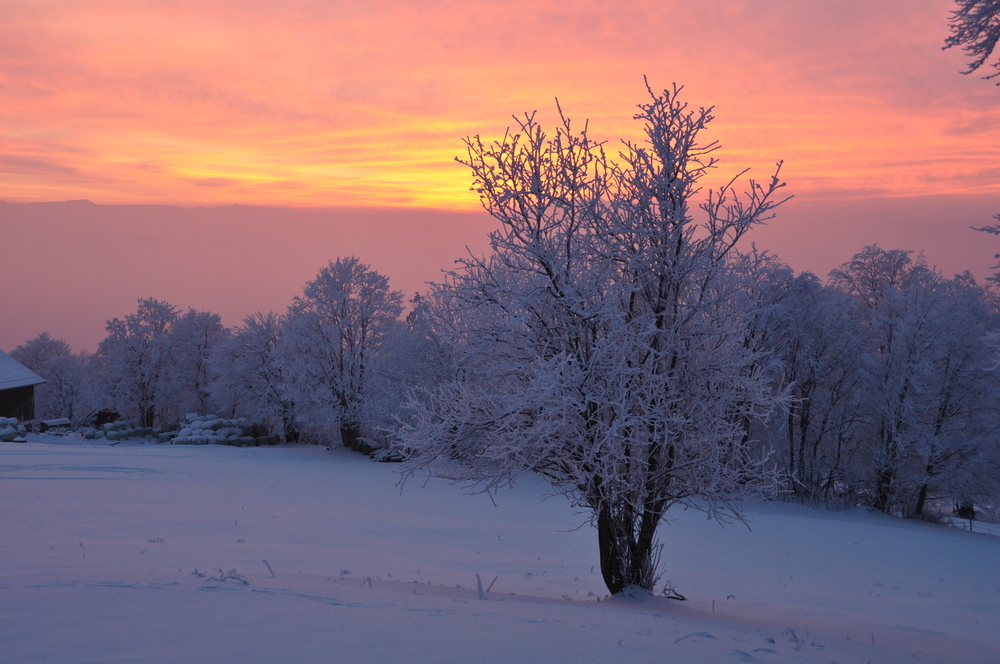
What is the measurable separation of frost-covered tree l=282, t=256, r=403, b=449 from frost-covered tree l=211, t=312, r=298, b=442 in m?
4.86

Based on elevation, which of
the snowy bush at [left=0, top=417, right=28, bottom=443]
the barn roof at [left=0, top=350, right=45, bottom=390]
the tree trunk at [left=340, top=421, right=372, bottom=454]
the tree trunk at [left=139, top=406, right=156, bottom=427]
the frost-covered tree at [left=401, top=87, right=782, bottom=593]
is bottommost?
the tree trunk at [left=139, top=406, right=156, bottom=427]

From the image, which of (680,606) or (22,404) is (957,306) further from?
(22,404)

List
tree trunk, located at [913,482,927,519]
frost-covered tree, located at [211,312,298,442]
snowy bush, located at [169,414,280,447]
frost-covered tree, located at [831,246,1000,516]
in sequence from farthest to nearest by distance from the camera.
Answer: frost-covered tree, located at [211,312,298,442] < snowy bush, located at [169,414,280,447] < tree trunk, located at [913,482,927,519] < frost-covered tree, located at [831,246,1000,516]

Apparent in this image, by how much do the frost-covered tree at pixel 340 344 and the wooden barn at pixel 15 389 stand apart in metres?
16.8

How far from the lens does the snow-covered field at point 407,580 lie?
15.9 feet

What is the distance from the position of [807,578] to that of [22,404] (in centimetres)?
4621

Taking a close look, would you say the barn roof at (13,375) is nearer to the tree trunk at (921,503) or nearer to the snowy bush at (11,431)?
the snowy bush at (11,431)

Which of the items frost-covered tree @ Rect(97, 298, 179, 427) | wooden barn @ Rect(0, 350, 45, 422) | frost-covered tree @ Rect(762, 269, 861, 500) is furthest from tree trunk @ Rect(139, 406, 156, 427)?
frost-covered tree @ Rect(762, 269, 861, 500)

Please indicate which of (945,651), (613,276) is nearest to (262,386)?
(613,276)

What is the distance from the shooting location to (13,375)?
42.3 metres

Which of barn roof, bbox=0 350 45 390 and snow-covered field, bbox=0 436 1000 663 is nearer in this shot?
snow-covered field, bbox=0 436 1000 663

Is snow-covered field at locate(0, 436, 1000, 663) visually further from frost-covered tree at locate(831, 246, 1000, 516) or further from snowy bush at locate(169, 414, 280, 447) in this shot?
snowy bush at locate(169, 414, 280, 447)

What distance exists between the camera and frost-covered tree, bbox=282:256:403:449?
36938 mm

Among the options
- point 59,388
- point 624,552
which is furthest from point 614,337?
point 59,388
